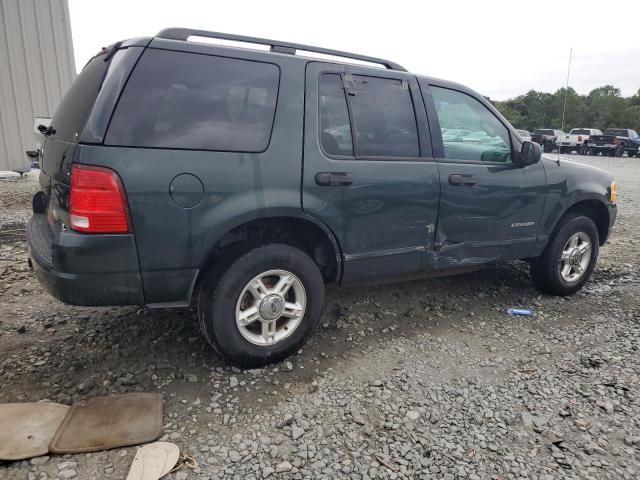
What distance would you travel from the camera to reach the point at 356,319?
3711mm

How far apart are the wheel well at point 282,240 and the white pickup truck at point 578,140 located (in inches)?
1198

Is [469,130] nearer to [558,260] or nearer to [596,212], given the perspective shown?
[558,260]

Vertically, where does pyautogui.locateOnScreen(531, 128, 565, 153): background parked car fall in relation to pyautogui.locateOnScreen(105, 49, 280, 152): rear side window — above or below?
below

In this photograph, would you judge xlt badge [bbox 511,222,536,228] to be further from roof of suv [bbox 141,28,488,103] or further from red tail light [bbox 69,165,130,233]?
red tail light [bbox 69,165,130,233]

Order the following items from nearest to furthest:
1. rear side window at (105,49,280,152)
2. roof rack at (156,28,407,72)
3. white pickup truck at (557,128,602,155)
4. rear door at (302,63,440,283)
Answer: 1. rear side window at (105,49,280,152)
2. roof rack at (156,28,407,72)
3. rear door at (302,63,440,283)
4. white pickup truck at (557,128,602,155)

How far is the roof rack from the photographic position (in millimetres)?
2625

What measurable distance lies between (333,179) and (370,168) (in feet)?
1.01

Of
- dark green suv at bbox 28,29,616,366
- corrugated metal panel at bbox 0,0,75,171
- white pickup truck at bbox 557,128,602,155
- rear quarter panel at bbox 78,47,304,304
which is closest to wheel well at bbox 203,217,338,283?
dark green suv at bbox 28,29,616,366

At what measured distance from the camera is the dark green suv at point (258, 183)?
2396 millimetres

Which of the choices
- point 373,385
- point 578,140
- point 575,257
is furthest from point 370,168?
point 578,140

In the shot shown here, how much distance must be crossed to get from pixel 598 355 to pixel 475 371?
3.18 feet

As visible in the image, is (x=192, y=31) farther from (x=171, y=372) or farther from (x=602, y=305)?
(x=602, y=305)

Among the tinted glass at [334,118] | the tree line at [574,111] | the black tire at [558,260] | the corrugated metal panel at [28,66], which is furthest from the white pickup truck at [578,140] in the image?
the tinted glass at [334,118]

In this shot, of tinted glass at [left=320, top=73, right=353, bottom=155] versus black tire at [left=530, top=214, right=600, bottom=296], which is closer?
tinted glass at [left=320, top=73, right=353, bottom=155]
